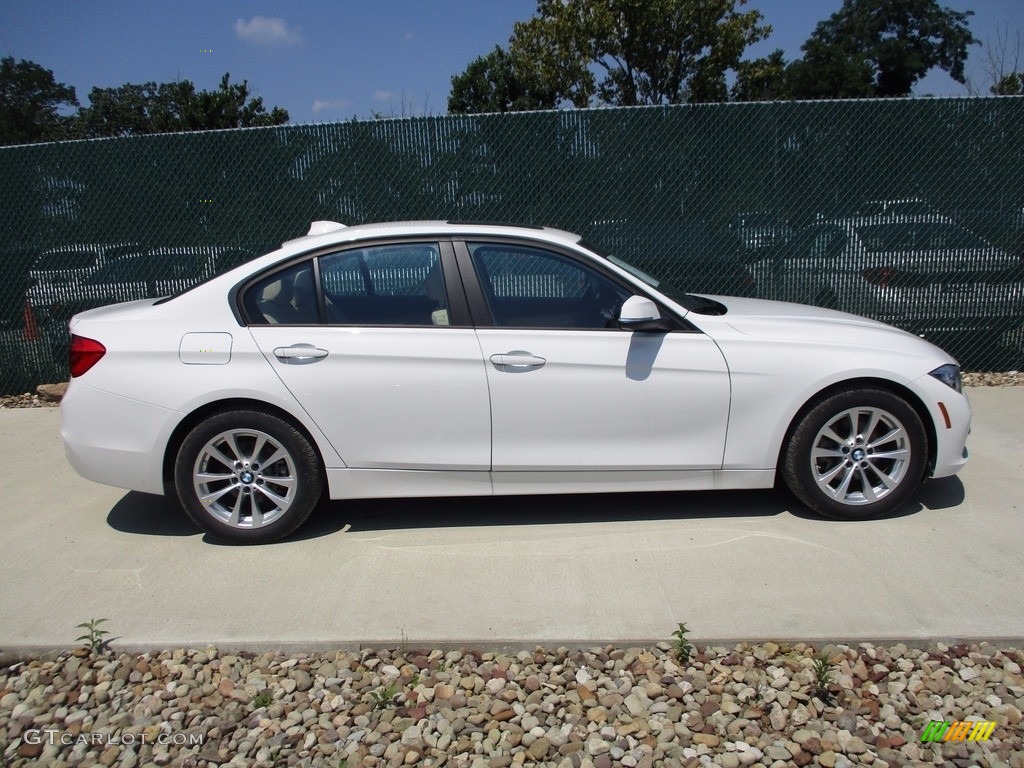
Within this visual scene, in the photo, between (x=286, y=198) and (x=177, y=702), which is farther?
(x=286, y=198)

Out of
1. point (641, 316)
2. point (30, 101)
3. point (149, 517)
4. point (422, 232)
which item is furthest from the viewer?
point (30, 101)

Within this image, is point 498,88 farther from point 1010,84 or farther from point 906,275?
point 906,275

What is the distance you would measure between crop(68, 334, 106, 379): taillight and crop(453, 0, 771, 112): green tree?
879 inches

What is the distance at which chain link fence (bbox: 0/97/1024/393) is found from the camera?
296 inches

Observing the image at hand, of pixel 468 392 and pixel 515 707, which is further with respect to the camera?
pixel 468 392

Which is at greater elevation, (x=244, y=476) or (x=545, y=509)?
(x=244, y=476)

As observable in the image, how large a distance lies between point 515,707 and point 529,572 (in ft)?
3.29

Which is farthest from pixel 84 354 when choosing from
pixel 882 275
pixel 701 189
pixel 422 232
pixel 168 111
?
pixel 168 111

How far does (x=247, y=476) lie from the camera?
4.44 m

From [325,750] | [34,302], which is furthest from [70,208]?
[325,750]

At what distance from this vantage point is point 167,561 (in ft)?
14.5

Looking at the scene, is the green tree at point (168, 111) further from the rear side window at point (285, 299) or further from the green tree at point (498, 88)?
the rear side window at point (285, 299)

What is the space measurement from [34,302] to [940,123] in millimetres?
8292

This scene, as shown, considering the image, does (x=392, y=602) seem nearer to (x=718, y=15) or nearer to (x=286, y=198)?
(x=286, y=198)
